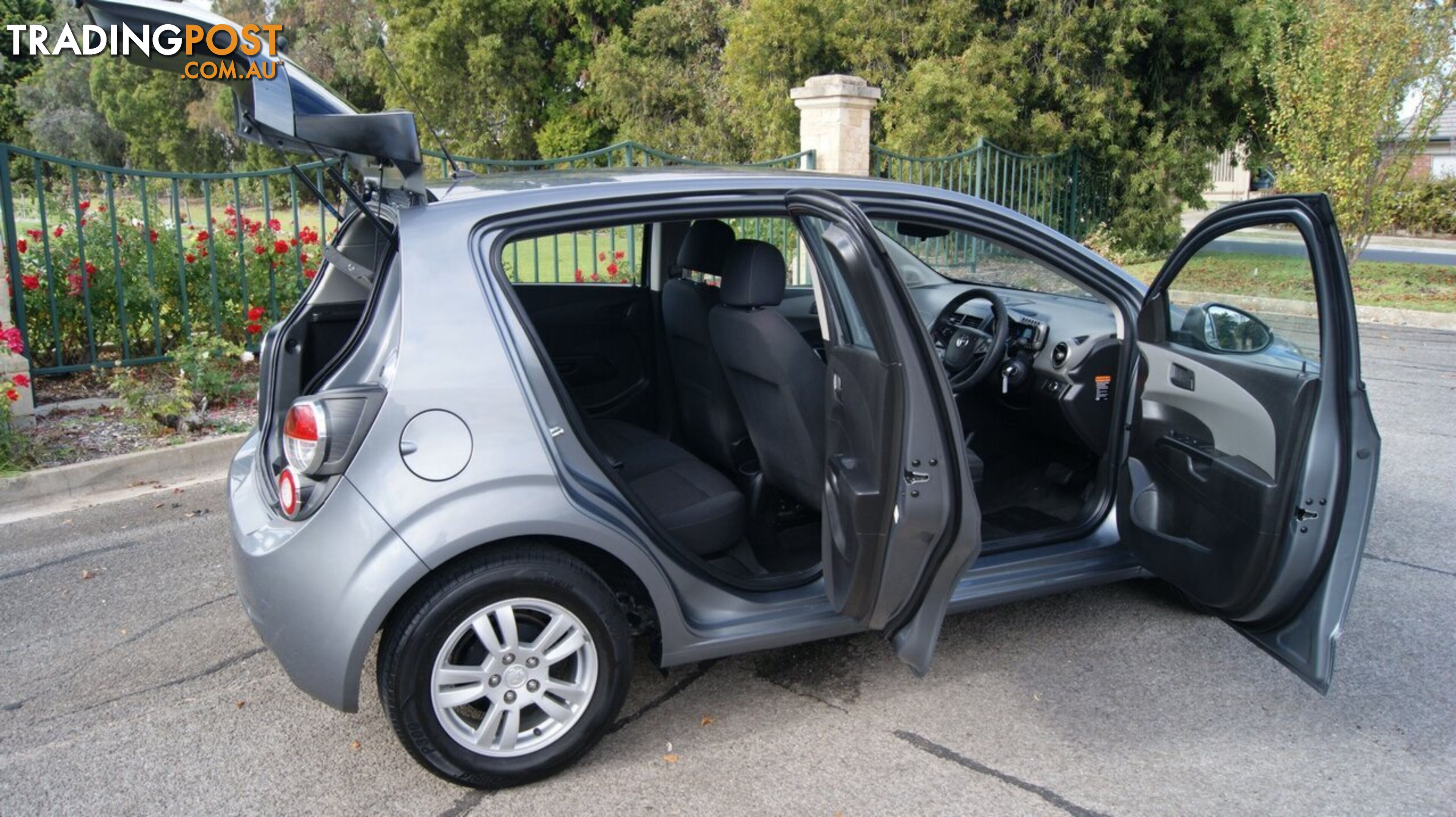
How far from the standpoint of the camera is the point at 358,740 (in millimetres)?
3098

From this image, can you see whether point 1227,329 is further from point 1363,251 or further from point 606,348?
point 1363,251

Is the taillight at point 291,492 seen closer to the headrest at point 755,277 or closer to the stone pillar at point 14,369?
the headrest at point 755,277

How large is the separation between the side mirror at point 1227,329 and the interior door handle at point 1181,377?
92mm

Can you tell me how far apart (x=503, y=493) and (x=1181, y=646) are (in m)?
2.34

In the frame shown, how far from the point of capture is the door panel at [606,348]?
462cm

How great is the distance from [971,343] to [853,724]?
5.45ft

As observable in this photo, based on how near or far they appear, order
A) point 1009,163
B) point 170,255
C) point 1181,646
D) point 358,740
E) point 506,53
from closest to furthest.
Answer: point 358,740 < point 1181,646 < point 170,255 < point 1009,163 < point 506,53

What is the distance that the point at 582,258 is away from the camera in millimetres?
12516

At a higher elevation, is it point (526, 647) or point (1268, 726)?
point (526, 647)

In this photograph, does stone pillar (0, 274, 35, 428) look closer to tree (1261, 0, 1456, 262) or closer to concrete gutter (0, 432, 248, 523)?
concrete gutter (0, 432, 248, 523)

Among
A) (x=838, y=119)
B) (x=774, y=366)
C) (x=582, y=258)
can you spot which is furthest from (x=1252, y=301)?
(x=582, y=258)

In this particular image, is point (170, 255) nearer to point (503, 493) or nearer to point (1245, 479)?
point (503, 493)

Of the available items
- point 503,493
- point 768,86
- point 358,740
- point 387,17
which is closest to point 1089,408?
point 503,493

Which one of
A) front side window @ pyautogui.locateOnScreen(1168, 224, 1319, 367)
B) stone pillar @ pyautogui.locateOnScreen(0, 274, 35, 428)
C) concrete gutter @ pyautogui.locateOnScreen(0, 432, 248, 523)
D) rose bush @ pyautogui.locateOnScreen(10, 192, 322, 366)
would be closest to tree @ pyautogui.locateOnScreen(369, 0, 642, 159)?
rose bush @ pyautogui.locateOnScreen(10, 192, 322, 366)
